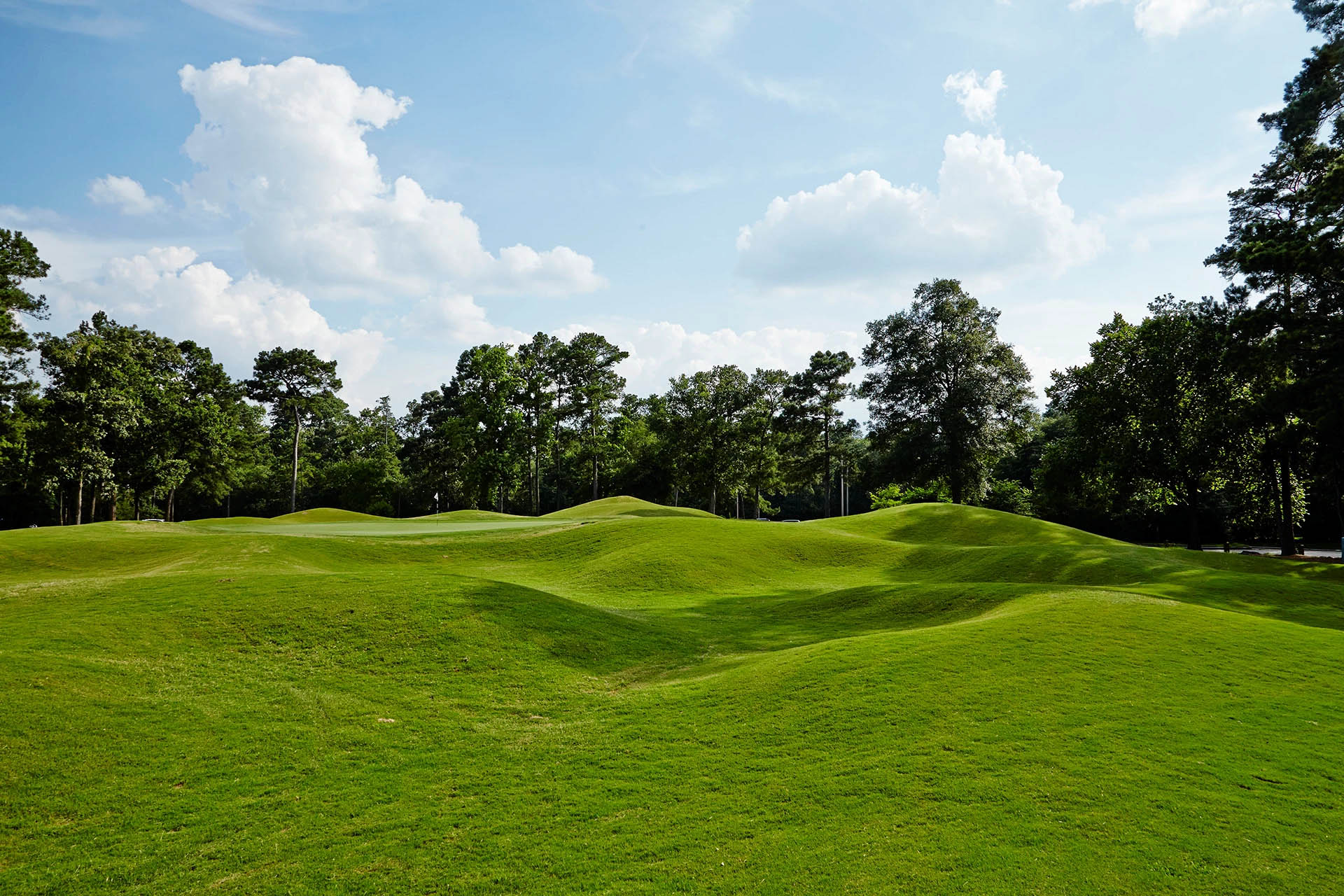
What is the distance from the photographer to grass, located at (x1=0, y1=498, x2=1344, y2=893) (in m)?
6.08

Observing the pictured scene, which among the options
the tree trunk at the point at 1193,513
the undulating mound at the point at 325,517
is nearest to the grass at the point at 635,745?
the tree trunk at the point at 1193,513

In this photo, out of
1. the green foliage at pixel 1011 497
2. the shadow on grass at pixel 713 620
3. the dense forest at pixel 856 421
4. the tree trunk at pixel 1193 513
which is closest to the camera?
the shadow on grass at pixel 713 620

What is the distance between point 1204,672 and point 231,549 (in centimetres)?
2445

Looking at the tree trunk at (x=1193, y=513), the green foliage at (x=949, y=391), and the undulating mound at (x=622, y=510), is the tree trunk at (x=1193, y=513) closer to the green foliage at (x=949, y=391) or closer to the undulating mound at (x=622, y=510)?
the green foliage at (x=949, y=391)

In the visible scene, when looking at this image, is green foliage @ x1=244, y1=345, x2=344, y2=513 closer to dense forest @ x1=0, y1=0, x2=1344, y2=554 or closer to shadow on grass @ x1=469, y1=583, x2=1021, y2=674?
dense forest @ x1=0, y1=0, x2=1344, y2=554

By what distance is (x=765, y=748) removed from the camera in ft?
27.8

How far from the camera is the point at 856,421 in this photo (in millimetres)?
66500

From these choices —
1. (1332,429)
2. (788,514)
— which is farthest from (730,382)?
(1332,429)

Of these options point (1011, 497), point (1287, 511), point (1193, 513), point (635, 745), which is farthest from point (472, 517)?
point (1287, 511)

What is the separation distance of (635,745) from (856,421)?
2383 inches

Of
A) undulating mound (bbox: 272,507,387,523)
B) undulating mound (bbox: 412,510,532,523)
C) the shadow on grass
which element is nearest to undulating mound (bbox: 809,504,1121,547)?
the shadow on grass

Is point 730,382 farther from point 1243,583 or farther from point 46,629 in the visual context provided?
point 46,629

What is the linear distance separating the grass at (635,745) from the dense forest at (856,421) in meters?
21.5

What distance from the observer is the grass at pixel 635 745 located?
6.08 meters
